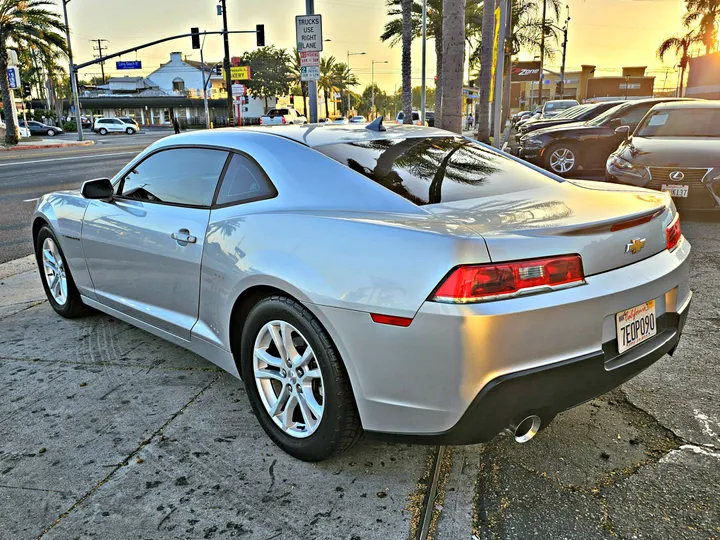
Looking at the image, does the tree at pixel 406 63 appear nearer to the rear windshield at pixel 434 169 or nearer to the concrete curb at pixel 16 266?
the concrete curb at pixel 16 266

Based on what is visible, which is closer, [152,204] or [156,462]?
[156,462]

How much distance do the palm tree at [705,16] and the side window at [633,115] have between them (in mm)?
36857

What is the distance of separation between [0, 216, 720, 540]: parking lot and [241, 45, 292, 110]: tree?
7729 cm

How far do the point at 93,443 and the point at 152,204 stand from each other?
1.39m

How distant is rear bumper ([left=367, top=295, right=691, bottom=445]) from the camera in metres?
2.20

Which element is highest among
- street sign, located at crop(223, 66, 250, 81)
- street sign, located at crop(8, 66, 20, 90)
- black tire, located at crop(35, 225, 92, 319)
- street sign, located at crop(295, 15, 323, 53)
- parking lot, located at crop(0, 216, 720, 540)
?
street sign, located at crop(223, 66, 250, 81)

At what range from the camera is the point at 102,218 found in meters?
3.94

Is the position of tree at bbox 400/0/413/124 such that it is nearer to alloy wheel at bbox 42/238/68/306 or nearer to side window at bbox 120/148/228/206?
alloy wheel at bbox 42/238/68/306

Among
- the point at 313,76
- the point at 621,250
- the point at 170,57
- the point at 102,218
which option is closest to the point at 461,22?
the point at 313,76

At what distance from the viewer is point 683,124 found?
9.24 metres

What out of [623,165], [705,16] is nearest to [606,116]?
[623,165]

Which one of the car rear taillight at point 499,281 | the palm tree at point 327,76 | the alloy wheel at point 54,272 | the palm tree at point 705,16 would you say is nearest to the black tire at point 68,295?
the alloy wheel at point 54,272

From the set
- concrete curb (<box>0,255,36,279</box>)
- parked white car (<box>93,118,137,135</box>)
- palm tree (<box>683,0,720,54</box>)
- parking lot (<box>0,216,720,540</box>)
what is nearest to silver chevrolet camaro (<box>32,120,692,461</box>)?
parking lot (<box>0,216,720,540</box>)

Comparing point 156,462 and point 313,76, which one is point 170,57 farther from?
point 156,462
